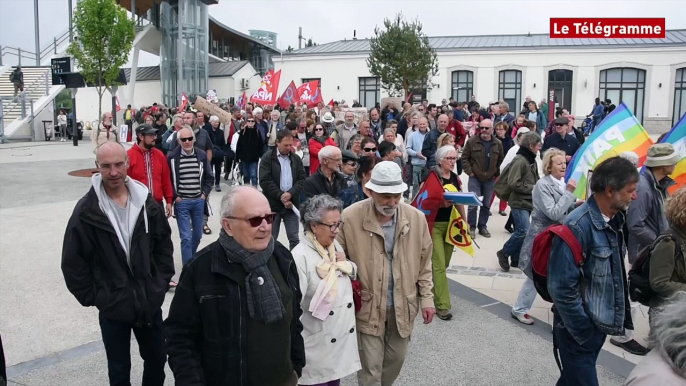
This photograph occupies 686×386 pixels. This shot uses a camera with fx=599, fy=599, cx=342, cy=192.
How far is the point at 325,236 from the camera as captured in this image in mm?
3729

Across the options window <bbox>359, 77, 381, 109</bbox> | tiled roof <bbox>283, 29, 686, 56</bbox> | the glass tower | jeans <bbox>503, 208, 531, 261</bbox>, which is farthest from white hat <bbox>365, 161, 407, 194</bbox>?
window <bbox>359, 77, 381, 109</bbox>

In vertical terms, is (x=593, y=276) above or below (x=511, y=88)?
below

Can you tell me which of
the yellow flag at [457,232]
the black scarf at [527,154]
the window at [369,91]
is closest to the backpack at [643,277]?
the yellow flag at [457,232]

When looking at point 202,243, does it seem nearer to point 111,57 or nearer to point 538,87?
point 111,57

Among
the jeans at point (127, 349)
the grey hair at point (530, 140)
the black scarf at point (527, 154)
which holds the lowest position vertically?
the jeans at point (127, 349)

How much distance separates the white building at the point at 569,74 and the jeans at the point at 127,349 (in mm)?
33928

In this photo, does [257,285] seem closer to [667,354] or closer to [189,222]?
[667,354]

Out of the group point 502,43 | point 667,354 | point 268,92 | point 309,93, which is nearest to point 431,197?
point 667,354

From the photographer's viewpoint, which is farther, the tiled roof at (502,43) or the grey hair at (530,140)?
the tiled roof at (502,43)

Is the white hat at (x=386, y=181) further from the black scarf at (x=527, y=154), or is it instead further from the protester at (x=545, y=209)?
the black scarf at (x=527, y=154)

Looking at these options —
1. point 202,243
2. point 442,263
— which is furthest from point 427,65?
point 442,263

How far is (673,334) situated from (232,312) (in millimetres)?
1803

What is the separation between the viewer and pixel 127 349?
3.96m

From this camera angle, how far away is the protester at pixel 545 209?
19.4ft
